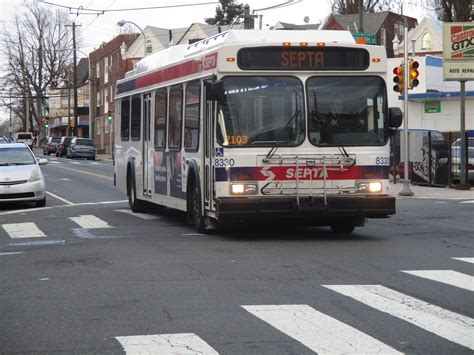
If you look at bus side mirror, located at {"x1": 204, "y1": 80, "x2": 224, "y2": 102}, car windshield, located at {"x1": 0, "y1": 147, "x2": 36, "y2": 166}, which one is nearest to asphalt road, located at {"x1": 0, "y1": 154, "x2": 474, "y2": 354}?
bus side mirror, located at {"x1": 204, "y1": 80, "x2": 224, "y2": 102}

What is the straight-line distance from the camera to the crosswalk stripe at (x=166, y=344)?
628 centimetres

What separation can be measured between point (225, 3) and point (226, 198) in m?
87.8

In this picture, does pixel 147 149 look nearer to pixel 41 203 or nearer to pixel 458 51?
pixel 41 203

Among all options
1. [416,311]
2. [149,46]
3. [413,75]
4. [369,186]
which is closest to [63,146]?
[149,46]

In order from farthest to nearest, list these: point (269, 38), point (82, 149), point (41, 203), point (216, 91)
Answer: point (82, 149), point (41, 203), point (269, 38), point (216, 91)

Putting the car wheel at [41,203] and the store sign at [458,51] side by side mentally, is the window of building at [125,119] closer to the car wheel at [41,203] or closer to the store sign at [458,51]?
the car wheel at [41,203]

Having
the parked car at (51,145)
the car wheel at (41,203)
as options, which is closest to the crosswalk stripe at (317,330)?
the car wheel at (41,203)

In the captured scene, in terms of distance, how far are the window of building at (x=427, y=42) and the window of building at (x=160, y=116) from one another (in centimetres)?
5158

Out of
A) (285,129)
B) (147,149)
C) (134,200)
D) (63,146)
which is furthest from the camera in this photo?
(63,146)

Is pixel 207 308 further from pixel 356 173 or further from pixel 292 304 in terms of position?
pixel 356 173

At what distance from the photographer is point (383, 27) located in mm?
69438

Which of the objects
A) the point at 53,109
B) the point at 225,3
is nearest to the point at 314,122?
the point at 225,3

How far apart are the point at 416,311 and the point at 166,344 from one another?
2551 mm

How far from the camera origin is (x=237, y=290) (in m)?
8.91
